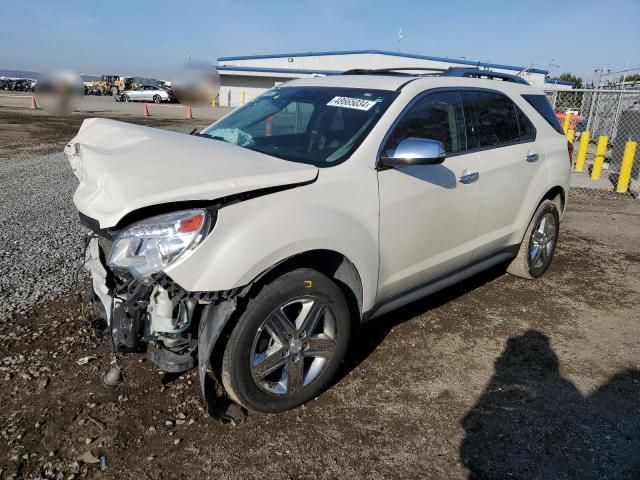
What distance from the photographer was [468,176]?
11.9ft

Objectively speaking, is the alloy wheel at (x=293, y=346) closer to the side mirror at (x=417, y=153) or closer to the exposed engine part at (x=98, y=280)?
the exposed engine part at (x=98, y=280)

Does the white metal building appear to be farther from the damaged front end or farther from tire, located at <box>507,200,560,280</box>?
the damaged front end

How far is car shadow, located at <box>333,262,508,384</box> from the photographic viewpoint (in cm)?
350

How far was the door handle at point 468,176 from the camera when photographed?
3.58 meters

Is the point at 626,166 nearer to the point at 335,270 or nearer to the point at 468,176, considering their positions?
the point at 468,176

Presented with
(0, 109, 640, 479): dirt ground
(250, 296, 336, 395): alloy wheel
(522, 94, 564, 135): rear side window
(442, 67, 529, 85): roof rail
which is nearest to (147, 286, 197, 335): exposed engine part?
(250, 296, 336, 395): alloy wheel

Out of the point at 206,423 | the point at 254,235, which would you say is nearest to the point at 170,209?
the point at 254,235

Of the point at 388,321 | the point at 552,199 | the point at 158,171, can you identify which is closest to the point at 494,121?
the point at 552,199

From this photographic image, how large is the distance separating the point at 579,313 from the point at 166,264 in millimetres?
3588

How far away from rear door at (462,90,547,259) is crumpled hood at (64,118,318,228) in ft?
5.54

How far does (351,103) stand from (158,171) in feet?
4.68

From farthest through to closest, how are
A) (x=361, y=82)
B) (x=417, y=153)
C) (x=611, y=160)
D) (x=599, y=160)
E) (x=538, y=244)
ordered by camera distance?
(x=611, y=160) → (x=599, y=160) → (x=538, y=244) → (x=361, y=82) → (x=417, y=153)

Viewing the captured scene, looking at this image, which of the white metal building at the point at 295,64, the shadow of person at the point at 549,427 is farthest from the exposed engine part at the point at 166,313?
the white metal building at the point at 295,64

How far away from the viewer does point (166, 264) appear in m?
2.35
